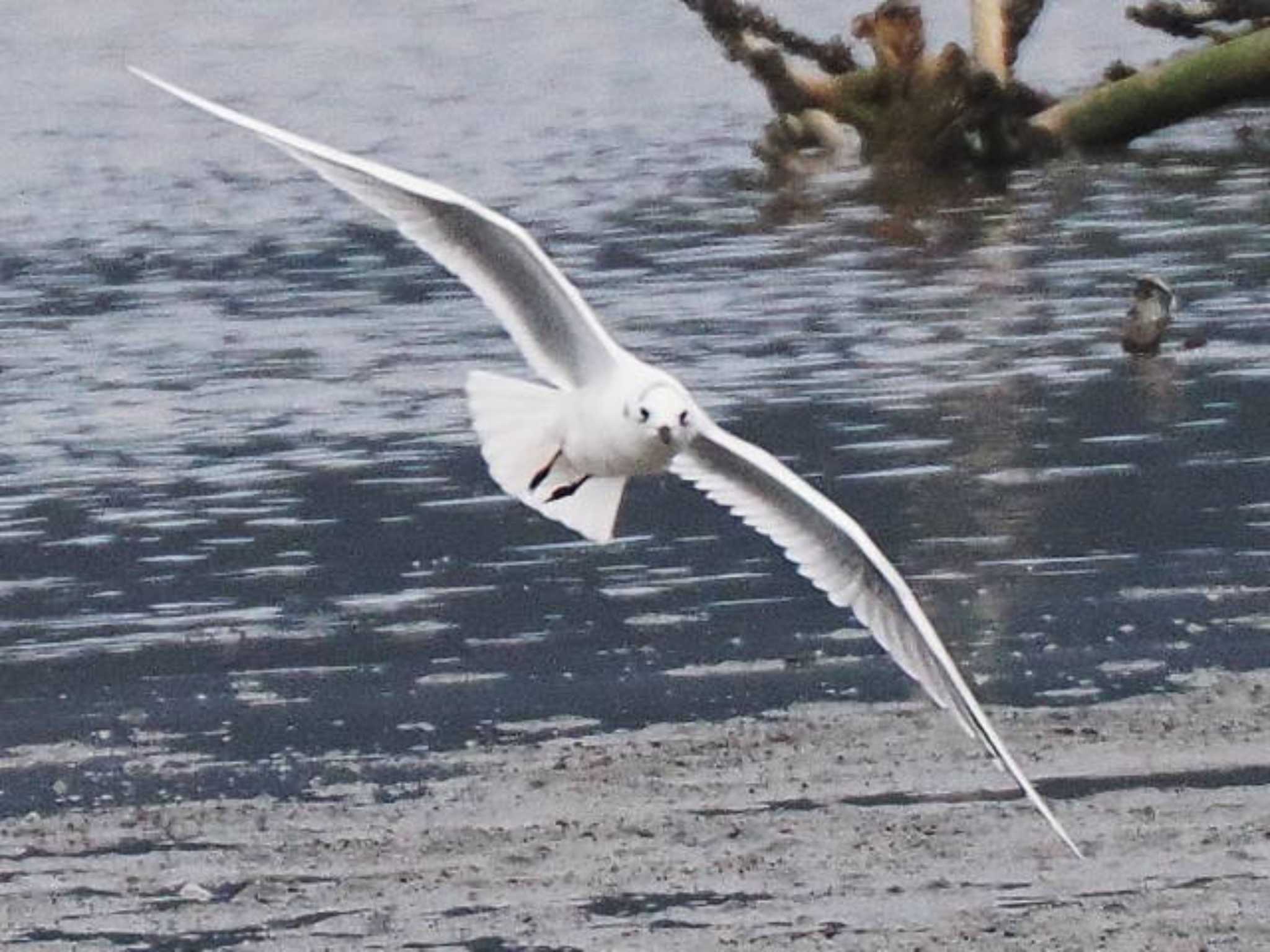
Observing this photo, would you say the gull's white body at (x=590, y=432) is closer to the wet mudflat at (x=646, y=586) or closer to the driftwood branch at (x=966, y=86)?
the wet mudflat at (x=646, y=586)

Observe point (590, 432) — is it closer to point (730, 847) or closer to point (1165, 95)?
point (730, 847)

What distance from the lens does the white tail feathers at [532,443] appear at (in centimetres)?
986

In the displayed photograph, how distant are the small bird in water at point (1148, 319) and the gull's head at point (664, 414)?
7.53 metres

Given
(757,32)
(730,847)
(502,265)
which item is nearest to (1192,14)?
(757,32)

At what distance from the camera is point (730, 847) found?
31.7 ft

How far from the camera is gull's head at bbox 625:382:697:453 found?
937 cm

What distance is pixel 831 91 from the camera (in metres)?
23.6

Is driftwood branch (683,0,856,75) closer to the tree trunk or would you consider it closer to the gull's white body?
the tree trunk

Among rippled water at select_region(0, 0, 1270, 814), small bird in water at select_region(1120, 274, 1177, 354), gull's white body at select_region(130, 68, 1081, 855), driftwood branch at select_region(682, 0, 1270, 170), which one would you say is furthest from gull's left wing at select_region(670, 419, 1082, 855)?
driftwood branch at select_region(682, 0, 1270, 170)

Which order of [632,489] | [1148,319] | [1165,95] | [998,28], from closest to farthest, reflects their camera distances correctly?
[632,489] → [1148,319] → [998,28] → [1165,95]

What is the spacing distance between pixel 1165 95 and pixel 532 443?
46.3ft

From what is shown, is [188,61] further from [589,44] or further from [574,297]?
[574,297]

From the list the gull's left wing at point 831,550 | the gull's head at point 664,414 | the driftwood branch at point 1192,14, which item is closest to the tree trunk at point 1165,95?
the driftwood branch at point 1192,14

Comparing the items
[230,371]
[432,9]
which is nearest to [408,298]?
[230,371]
